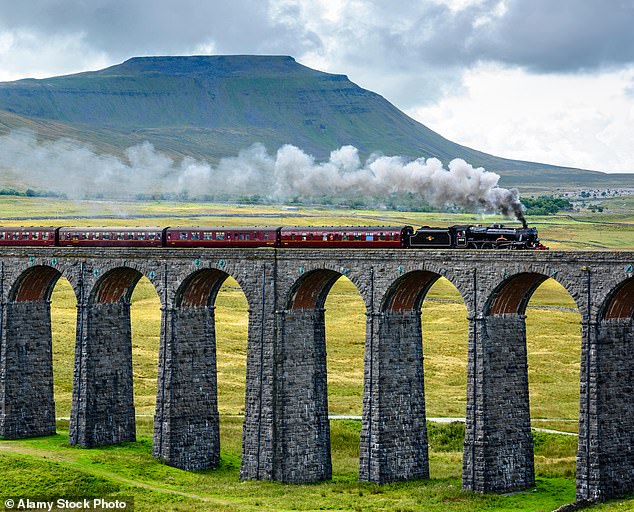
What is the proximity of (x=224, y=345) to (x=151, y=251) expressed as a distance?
39.0m

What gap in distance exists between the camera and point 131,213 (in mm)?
186375

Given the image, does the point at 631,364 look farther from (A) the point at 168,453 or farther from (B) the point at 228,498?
(A) the point at 168,453

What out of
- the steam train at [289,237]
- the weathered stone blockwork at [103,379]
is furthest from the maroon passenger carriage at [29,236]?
the weathered stone blockwork at [103,379]

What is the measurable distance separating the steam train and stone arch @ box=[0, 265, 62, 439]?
424cm

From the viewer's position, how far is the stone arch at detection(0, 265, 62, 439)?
80.8m

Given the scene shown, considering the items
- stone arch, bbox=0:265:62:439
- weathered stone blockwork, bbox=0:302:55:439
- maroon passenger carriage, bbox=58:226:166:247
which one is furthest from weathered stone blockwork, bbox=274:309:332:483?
weathered stone blockwork, bbox=0:302:55:439

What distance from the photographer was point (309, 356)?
2744 inches

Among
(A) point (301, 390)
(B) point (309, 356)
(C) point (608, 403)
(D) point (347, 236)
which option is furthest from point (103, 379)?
(C) point (608, 403)

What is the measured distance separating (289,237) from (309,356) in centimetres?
786

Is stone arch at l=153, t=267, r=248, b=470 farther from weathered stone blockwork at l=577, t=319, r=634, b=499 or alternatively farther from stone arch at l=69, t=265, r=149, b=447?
weathered stone blockwork at l=577, t=319, r=634, b=499

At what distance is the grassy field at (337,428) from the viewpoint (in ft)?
206

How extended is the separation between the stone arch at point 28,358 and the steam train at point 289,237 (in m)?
4.24

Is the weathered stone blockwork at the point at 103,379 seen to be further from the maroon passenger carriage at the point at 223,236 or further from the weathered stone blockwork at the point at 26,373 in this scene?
the maroon passenger carriage at the point at 223,236

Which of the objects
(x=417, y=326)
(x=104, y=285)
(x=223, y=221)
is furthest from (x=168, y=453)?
(x=223, y=221)
